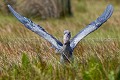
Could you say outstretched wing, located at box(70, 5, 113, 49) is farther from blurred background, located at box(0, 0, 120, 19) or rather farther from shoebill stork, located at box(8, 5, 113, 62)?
blurred background, located at box(0, 0, 120, 19)

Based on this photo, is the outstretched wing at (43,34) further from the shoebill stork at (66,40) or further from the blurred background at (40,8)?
the blurred background at (40,8)

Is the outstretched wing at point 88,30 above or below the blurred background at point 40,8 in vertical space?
below

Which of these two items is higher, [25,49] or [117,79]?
[25,49]

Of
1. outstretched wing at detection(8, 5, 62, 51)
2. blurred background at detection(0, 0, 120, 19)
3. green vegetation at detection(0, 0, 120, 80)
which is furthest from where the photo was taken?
blurred background at detection(0, 0, 120, 19)

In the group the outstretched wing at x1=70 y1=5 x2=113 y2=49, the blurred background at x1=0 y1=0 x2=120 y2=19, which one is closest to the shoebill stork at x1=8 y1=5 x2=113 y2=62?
the outstretched wing at x1=70 y1=5 x2=113 y2=49

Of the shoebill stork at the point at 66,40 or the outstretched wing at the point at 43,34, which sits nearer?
the shoebill stork at the point at 66,40

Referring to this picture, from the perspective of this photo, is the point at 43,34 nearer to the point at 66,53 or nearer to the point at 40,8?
the point at 66,53

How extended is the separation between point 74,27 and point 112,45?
375cm

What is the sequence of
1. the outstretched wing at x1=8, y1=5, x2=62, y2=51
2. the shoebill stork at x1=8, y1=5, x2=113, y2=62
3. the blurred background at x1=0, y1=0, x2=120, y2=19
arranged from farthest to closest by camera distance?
the blurred background at x1=0, y1=0, x2=120, y2=19 → the outstretched wing at x1=8, y1=5, x2=62, y2=51 → the shoebill stork at x1=8, y1=5, x2=113, y2=62

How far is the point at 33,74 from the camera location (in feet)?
14.2

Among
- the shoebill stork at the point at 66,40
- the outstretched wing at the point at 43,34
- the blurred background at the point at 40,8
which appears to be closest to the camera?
the shoebill stork at the point at 66,40

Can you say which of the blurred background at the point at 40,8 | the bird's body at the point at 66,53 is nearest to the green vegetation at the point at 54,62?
the bird's body at the point at 66,53

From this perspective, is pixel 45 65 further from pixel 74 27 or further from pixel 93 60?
pixel 74 27

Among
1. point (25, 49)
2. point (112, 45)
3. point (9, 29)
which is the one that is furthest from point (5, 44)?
point (9, 29)
